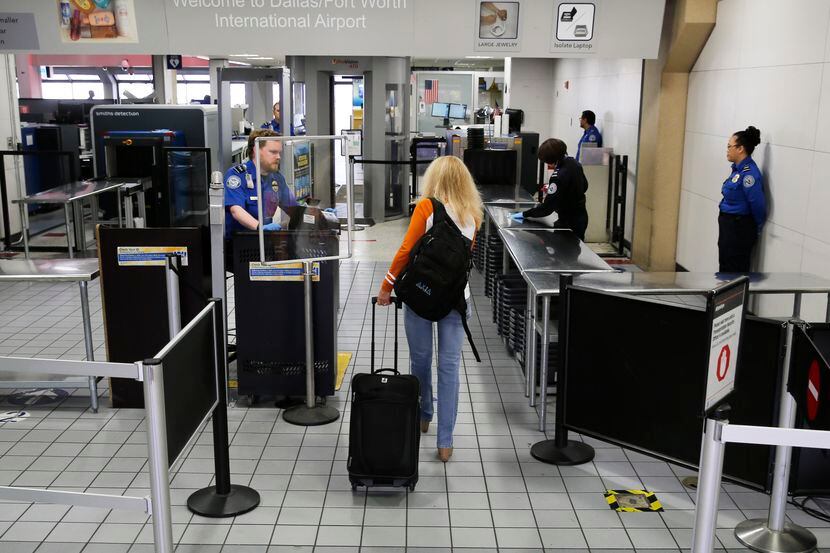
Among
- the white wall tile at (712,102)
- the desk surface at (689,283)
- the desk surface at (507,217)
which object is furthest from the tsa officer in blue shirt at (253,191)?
the white wall tile at (712,102)

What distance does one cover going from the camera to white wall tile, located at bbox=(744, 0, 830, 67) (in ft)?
17.9

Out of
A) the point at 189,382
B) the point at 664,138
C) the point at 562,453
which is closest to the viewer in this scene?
the point at 189,382

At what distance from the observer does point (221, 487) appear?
380 cm

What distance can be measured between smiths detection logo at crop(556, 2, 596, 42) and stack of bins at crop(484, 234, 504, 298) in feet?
5.88

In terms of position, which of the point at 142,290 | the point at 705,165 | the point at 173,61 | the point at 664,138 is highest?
the point at 173,61

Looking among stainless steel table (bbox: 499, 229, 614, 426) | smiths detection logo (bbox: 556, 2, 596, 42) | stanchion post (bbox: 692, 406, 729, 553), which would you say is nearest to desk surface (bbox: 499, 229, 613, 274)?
stainless steel table (bbox: 499, 229, 614, 426)

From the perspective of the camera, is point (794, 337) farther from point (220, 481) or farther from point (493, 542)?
point (220, 481)

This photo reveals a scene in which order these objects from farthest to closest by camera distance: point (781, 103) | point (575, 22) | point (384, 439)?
point (575, 22) → point (781, 103) → point (384, 439)

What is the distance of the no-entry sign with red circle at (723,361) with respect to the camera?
8.84 ft

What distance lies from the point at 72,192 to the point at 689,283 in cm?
629

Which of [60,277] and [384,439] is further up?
[60,277]

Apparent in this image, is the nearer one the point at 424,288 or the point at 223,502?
the point at 223,502

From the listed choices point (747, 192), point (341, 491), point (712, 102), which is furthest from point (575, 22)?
point (341, 491)

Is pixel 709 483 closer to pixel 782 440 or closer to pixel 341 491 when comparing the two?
pixel 782 440
